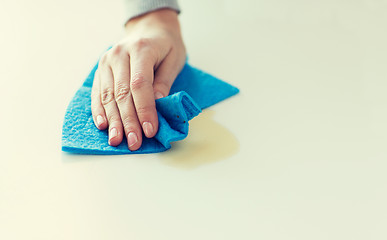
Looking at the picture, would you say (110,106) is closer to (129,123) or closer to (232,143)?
(129,123)

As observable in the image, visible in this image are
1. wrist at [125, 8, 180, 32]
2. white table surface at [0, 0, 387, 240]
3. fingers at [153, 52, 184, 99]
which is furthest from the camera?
wrist at [125, 8, 180, 32]

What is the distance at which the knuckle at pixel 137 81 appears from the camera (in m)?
A: 0.72

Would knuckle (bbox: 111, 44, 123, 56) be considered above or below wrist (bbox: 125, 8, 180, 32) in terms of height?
below

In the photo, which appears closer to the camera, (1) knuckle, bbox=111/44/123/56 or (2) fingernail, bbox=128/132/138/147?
(2) fingernail, bbox=128/132/138/147

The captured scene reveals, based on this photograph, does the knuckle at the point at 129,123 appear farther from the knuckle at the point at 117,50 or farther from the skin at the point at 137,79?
the knuckle at the point at 117,50

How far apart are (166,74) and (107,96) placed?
13 cm

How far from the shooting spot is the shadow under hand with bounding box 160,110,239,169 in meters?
0.65

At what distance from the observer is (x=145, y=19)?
3.10 feet

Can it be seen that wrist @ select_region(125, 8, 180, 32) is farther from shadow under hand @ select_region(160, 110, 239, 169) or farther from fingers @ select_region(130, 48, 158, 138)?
shadow under hand @ select_region(160, 110, 239, 169)

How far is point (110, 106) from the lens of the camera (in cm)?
72

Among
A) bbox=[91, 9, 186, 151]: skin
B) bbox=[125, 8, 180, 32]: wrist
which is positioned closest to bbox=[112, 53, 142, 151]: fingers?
bbox=[91, 9, 186, 151]: skin

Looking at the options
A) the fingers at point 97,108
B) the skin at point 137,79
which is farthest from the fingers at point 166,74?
the fingers at point 97,108

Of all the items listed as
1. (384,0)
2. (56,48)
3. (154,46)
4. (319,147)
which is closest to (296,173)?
(319,147)

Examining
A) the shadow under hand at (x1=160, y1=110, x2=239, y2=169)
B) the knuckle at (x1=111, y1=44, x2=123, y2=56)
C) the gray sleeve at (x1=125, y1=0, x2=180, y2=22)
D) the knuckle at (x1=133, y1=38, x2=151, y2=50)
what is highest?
the gray sleeve at (x1=125, y1=0, x2=180, y2=22)
